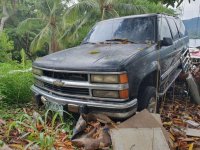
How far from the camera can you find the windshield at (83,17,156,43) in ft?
16.8

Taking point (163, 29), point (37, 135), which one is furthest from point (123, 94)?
point (163, 29)

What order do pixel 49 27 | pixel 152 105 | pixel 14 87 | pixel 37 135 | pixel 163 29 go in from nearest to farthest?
pixel 37 135
pixel 152 105
pixel 163 29
pixel 14 87
pixel 49 27

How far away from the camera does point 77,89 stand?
13.2 feet

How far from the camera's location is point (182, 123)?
4770 mm

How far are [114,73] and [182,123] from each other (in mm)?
1837

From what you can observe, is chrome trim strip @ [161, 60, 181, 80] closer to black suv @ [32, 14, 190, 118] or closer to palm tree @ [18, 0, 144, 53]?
black suv @ [32, 14, 190, 118]

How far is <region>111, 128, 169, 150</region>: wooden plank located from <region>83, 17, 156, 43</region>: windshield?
6.56 feet

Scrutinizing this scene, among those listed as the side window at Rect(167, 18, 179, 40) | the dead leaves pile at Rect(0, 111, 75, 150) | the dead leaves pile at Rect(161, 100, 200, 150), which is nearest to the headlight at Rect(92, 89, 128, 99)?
the dead leaves pile at Rect(0, 111, 75, 150)

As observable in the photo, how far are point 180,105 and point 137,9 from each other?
13.5 metres

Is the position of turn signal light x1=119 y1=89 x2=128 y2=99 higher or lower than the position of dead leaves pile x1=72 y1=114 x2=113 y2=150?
higher

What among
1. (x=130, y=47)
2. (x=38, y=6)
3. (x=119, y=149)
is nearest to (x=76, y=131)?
(x=119, y=149)

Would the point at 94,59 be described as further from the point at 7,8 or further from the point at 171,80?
the point at 7,8

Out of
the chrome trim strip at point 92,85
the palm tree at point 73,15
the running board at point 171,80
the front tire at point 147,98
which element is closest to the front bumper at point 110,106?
the chrome trim strip at point 92,85

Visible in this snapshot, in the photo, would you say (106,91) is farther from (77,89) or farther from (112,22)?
(112,22)
